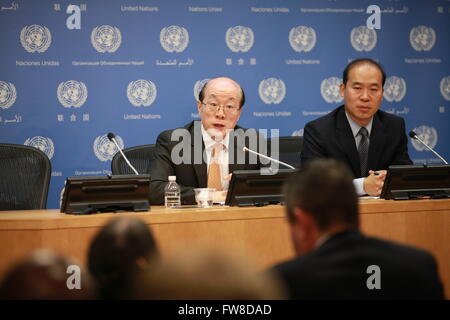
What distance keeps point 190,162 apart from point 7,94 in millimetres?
1859

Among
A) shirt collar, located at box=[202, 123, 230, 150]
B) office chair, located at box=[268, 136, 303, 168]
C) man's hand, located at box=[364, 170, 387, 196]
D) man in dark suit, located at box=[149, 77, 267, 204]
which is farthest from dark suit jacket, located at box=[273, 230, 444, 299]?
office chair, located at box=[268, 136, 303, 168]

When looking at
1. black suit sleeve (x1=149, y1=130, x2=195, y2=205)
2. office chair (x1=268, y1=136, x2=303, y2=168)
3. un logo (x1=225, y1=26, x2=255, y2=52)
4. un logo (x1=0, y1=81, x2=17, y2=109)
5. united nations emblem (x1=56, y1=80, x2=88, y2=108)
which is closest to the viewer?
black suit sleeve (x1=149, y1=130, x2=195, y2=205)

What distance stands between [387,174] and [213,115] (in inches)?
48.2

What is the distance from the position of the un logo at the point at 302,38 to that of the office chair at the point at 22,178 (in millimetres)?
2552

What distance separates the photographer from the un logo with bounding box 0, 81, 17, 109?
16.9ft

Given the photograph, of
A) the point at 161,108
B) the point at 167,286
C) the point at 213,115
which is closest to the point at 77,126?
the point at 161,108

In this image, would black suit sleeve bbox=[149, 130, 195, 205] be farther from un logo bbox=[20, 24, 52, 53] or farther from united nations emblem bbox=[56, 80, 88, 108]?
un logo bbox=[20, 24, 52, 53]

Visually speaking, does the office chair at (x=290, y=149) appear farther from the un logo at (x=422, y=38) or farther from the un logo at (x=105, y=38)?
the un logo at (x=422, y=38)

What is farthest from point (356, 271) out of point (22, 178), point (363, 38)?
point (363, 38)

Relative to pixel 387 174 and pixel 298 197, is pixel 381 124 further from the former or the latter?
pixel 298 197

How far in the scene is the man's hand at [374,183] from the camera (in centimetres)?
390

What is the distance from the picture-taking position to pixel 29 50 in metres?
5.18

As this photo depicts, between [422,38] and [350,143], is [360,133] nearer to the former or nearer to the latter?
[350,143]

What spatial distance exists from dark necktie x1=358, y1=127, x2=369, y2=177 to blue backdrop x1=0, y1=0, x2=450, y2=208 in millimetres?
1384
